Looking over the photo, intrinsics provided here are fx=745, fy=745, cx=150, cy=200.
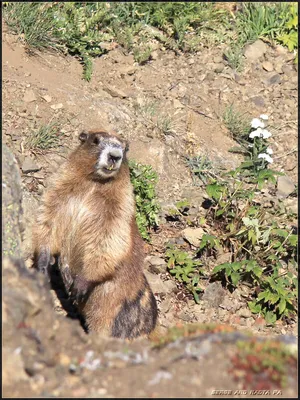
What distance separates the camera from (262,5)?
1182 centimetres

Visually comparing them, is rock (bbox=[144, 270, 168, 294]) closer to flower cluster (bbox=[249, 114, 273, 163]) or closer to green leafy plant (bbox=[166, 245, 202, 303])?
green leafy plant (bbox=[166, 245, 202, 303])

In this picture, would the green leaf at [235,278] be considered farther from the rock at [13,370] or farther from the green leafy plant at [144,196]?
the rock at [13,370]

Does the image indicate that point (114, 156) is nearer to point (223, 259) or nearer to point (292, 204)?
point (223, 259)

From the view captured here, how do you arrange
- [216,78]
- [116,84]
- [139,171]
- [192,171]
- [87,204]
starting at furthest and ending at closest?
[216,78] < [116,84] < [192,171] < [139,171] < [87,204]

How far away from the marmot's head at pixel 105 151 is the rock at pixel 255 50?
4937 millimetres

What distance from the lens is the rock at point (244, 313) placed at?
340 inches

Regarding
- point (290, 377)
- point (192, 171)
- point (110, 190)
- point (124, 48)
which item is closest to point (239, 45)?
point (124, 48)

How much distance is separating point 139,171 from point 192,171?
116cm

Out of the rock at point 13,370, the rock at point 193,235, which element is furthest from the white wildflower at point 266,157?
the rock at point 13,370

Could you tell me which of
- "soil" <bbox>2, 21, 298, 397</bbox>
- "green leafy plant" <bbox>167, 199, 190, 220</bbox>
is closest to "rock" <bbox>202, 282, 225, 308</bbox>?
"soil" <bbox>2, 21, 298, 397</bbox>

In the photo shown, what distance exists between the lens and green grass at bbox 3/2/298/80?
1020 centimetres

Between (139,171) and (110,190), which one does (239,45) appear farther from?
(110,190)

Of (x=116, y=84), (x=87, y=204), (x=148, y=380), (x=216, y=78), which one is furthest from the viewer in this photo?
(x=216, y=78)

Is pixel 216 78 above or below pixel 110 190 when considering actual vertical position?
below
